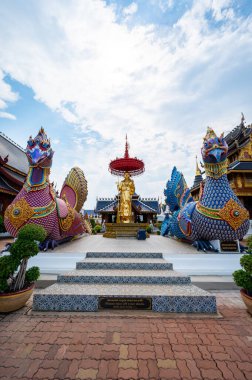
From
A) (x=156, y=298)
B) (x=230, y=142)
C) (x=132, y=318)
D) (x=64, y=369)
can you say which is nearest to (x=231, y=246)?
(x=156, y=298)

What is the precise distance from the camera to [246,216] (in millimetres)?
5336

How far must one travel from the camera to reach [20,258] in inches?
123

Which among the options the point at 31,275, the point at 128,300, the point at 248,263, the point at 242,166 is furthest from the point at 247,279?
the point at 242,166

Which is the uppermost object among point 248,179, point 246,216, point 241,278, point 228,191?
point 248,179

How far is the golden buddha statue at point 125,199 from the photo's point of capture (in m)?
13.3

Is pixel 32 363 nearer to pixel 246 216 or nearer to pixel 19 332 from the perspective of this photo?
pixel 19 332

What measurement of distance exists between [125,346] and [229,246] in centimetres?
422

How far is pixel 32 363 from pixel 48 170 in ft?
16.5

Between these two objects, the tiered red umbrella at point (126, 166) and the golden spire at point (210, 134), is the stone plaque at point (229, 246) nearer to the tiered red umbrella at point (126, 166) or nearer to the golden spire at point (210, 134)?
the golden spire at point (210, 134)

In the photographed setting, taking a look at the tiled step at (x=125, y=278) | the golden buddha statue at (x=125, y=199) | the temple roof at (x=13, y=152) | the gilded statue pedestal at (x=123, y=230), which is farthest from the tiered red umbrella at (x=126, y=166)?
the tiled step at (x=125, y=278)

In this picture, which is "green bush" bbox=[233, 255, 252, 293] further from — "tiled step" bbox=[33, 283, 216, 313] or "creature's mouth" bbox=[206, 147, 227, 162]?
"creature's mouth" bbox=[206, 147, 227, 162]

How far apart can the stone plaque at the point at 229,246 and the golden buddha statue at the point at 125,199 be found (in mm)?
8437

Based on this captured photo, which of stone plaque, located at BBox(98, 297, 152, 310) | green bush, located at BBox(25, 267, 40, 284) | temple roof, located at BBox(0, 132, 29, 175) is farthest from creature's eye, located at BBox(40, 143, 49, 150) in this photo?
temple roof, located at BBox(0, 132, 29, 175)

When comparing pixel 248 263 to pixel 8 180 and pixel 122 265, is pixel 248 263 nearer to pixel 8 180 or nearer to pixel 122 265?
pixel 122 265
